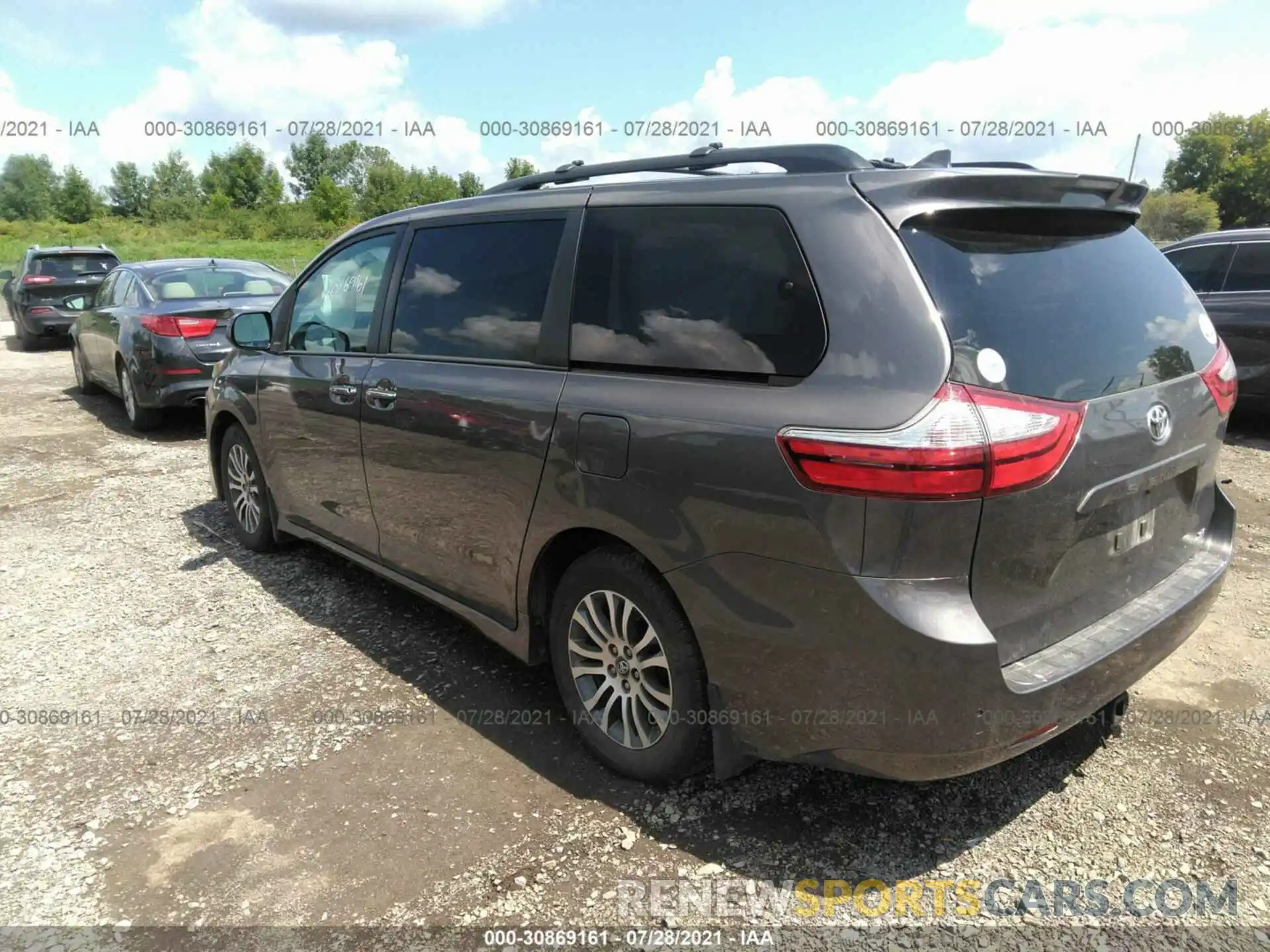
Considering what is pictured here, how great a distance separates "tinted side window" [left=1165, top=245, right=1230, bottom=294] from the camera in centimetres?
771

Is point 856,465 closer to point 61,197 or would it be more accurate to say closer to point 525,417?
point 525,417

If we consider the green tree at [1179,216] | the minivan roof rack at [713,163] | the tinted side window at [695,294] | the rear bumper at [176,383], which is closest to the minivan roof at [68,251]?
the rear bumper at [176,383]

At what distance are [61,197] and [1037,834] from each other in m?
85.2

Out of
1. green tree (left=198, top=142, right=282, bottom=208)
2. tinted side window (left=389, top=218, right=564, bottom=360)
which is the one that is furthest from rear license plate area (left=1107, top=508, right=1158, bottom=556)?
green tree (left=198, top=142, right=282, bottom=208)

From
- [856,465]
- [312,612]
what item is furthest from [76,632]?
[856,465]

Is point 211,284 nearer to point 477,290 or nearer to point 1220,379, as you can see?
point 477,290


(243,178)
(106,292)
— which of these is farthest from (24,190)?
(106,292)

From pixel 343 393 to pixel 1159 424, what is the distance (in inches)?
126

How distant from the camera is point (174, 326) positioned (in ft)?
26.7

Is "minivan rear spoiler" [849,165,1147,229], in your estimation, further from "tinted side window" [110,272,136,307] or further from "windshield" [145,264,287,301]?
"tinted side window" [110,272,136,307]

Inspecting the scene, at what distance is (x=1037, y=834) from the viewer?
2617mm

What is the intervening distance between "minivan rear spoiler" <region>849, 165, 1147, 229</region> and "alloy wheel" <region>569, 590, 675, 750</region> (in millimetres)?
1377

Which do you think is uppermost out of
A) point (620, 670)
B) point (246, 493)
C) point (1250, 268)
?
point (1250, 268)

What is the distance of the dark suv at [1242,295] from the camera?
7312 mm
